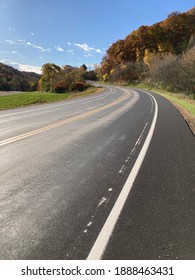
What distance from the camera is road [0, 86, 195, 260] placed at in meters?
3.60

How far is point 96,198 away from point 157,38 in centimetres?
10288

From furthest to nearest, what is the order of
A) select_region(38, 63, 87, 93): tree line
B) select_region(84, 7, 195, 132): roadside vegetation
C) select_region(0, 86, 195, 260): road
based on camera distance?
select_region(84, 7, 195, 132): roadside vegetation → select_region(38, 63, 87, 93): tree line → select_region(0, 86, 195, 260): road

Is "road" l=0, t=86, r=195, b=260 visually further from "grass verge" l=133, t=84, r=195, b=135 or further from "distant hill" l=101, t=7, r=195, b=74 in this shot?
"distant hill" l=101, t=7, r=195, b=74

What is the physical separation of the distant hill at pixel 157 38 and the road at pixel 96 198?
91.1 metres

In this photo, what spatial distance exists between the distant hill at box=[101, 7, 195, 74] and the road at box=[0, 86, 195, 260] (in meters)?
91.1

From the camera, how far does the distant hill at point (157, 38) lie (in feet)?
320

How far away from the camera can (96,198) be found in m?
5.00

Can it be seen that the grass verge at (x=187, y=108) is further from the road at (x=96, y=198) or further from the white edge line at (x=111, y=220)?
the white edge line at (x=111, y=220)

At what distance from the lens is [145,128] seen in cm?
1213

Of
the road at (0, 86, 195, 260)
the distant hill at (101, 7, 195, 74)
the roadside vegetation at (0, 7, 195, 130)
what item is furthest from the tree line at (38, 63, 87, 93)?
the road at (0, 86, 195, 260)
